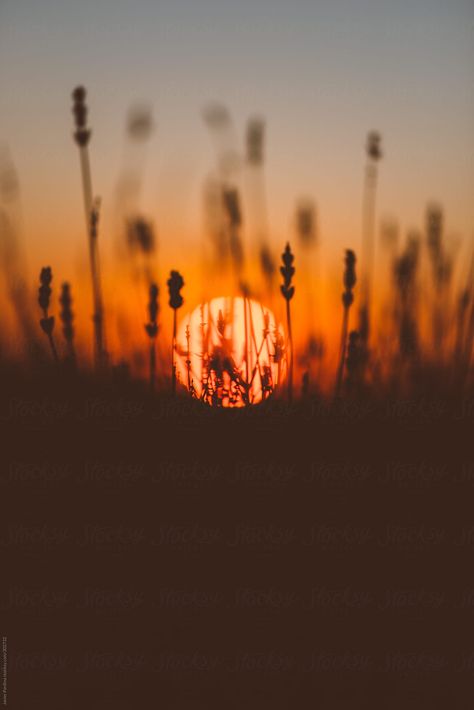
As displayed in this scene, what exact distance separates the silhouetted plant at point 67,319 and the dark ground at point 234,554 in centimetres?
11

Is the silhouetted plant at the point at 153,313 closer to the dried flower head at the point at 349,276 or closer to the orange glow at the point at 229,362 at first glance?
the orange glow at the point at 229,362

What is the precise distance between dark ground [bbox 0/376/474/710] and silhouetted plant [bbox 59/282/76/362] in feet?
0.36

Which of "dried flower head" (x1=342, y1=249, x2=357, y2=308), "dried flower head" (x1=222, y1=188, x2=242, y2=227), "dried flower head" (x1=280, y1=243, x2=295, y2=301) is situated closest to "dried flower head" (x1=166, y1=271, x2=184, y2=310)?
"dried flower head" (x1=280, y1=243, x2=295, y2=301)

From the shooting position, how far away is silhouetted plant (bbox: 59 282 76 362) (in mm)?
1646

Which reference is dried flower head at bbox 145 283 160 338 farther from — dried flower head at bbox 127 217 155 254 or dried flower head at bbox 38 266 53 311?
dried flower head at bbox 127 217 155 254

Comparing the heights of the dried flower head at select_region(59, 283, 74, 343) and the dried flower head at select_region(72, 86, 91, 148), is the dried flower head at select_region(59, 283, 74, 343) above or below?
below

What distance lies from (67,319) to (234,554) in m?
0.64

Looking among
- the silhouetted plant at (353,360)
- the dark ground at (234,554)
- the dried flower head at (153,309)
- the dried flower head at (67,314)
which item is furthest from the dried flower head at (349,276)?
the dried flower head at (67,314)

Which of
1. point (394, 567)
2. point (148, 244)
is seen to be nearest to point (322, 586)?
point (394, 567)

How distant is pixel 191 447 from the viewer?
1859mm

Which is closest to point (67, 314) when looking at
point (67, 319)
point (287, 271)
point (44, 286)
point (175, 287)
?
point (67, 319)

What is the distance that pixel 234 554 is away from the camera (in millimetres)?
1453

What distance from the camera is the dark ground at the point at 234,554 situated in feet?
3.79

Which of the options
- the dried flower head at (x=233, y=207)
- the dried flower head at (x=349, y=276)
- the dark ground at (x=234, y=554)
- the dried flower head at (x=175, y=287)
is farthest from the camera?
the dried flower head at (x=233, y=207)
